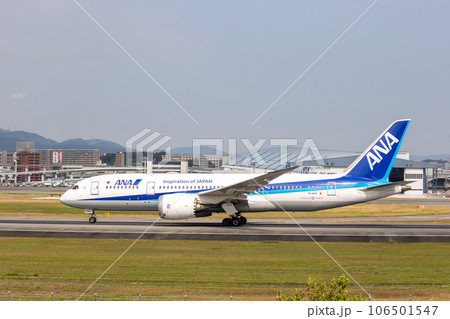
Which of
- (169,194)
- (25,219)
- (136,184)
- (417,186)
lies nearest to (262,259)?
(169,194)

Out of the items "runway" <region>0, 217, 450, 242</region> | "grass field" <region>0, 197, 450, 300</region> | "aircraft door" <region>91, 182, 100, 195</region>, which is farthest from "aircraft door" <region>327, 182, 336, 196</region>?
"aircraft door" <region>91, 182, 100, 195</region>

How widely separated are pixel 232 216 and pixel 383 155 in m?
13.1

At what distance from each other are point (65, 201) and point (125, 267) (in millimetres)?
21279

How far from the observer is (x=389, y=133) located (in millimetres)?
39312

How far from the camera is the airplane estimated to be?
38.0 metres

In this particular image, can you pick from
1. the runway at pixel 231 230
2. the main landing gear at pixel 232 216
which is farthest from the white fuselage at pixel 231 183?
the runway at pixel 231 230

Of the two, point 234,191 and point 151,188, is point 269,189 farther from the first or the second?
point 151,188

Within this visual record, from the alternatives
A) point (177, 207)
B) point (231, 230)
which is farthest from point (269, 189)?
point (177, 207)

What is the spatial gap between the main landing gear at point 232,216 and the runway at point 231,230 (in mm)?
645

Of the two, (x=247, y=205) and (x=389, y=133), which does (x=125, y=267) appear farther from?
(x=389, y=133)

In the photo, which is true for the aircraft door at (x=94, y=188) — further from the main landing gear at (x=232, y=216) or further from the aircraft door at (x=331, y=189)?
the aircraft door at (x=331, y=189)

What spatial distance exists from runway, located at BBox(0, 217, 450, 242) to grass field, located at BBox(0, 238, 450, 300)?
2.15 metres

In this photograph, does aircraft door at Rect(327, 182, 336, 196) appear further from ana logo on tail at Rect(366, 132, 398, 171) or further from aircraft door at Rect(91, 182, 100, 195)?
aircraft door at Rect(91, 182, 100, 195)

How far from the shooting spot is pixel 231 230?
35812 millimetres
